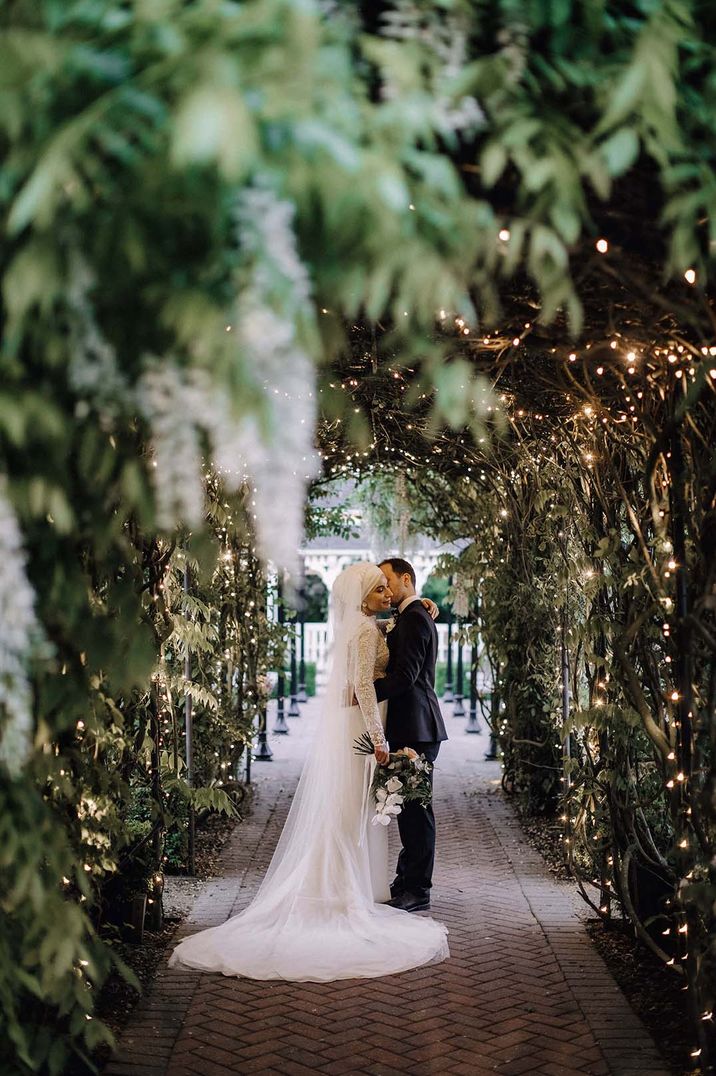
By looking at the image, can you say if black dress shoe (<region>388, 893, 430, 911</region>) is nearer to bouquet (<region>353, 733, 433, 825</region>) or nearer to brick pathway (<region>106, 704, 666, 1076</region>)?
brick pathway (<region>106, 704, 666, 1076</region>)

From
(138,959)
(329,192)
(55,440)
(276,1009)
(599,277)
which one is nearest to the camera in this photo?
(329,192)

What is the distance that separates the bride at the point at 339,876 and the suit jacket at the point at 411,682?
97 millimetres

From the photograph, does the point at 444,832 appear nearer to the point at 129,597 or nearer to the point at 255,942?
the point at 255,942

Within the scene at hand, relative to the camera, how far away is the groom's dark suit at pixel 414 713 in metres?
6.10

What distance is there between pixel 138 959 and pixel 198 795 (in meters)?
0.77

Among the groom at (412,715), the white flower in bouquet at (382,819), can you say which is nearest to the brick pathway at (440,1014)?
the groom at (412,715)

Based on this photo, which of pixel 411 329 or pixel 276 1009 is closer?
pixel 411 329

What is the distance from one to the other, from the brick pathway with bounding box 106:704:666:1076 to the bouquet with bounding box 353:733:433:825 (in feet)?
2.13

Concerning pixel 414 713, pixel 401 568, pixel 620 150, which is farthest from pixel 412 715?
pixel 620 150

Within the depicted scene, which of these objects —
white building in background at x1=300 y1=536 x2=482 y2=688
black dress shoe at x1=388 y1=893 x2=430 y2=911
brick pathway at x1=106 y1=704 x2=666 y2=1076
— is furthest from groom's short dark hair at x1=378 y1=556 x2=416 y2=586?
white building in background at x1=300 y1=536 x2=482 y2=688

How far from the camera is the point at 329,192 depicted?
1748 mm

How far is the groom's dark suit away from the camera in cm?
610

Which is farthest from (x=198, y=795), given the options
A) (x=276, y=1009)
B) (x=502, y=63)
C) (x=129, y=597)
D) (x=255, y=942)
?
(x=502, y=63)

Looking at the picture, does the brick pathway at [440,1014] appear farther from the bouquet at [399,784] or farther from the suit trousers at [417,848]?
the bouquet at [399,784]
